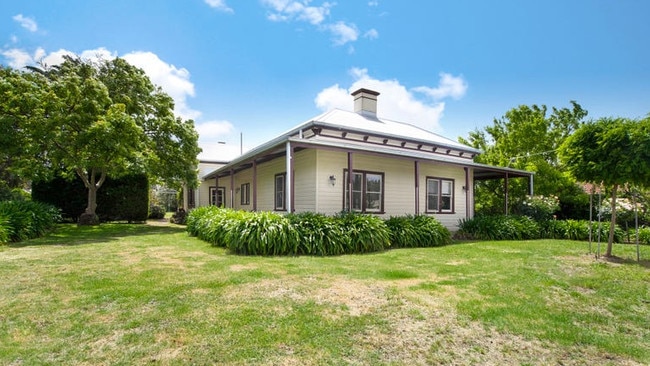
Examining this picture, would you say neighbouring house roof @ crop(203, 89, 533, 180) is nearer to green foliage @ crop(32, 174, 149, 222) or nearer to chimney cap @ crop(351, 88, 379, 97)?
chimney cap @ crop(351, 88, 379, 97)

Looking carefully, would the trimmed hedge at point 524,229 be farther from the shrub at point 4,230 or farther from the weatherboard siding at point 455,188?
the shrub at point 4,230

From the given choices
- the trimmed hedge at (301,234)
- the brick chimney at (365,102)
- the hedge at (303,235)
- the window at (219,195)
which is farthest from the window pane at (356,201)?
the window at (219,195)

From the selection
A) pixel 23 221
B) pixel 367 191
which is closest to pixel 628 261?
pixel 367 191

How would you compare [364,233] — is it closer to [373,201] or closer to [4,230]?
[373,201]

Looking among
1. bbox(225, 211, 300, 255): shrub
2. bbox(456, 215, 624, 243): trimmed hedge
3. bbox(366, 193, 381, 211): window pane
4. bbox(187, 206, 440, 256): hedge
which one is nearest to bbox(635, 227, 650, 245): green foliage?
bbox(456, 215, 624, 243): trimmed hedge

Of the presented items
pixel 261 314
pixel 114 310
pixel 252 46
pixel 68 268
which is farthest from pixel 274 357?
pixel 252 46

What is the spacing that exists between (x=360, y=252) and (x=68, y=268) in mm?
5812

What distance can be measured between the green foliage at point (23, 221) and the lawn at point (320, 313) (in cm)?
399

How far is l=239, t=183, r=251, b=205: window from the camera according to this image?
644 inches

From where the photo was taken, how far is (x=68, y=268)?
5863 mm

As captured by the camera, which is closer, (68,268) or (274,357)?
(274,357)

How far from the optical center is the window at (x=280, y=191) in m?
12.7

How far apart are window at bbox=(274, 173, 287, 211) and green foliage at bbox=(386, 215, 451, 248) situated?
4482mm

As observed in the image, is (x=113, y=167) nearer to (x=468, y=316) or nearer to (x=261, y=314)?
(x=261, y=314)
